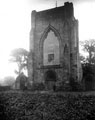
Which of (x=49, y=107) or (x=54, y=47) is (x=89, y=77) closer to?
(x=54, y=47)

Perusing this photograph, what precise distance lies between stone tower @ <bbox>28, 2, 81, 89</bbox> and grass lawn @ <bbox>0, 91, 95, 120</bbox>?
31.1 feet

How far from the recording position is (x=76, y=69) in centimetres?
2328

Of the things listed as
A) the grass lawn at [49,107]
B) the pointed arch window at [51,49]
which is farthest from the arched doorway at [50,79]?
the grass lawn at [49,107]

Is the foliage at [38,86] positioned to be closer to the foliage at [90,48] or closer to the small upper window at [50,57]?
the small upper window at [50,57]

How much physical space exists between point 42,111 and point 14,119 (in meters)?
2.24

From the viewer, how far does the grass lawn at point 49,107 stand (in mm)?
11508

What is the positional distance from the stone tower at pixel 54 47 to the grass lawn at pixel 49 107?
9465mm

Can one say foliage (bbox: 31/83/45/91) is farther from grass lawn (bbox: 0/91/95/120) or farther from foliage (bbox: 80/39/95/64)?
foliage (bbox: 80/39/95/64)

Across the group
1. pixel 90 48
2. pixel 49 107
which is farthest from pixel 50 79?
pixel 90 48

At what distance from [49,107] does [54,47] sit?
13.5m

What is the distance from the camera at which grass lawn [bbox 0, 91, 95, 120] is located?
11508mm

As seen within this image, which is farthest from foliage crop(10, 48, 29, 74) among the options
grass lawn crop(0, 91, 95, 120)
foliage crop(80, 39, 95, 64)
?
grass lawn crop(0, 91, 95, 120)

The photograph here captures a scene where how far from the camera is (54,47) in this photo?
2531cm

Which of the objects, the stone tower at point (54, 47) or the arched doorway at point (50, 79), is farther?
the arched doorway at point (50, 79)
